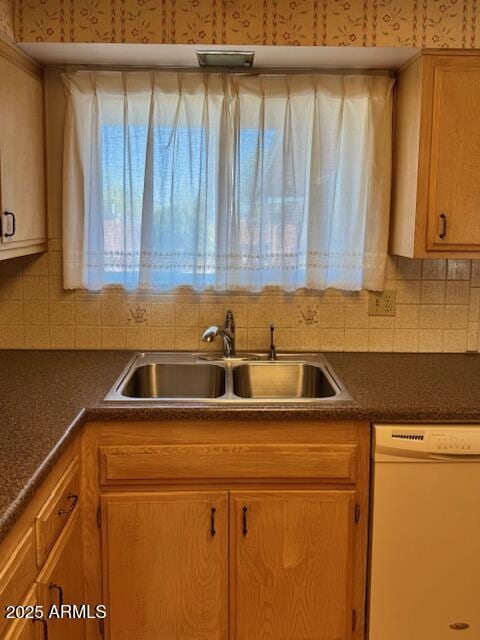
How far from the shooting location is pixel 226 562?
1929 mm

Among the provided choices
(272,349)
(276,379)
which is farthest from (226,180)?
(276,379)

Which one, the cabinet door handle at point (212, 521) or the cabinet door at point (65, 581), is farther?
the cabinet door handle at point (212, 521)

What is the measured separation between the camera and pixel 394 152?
7.94 ft

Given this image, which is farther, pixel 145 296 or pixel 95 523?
pixel 145 296

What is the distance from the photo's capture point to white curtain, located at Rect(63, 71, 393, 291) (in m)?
2.38

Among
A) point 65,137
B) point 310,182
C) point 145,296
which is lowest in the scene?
point 145,296

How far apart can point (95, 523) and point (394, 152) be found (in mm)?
1736

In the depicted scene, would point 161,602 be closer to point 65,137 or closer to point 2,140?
point 2,140

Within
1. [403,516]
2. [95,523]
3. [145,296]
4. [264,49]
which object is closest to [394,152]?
[264,49]

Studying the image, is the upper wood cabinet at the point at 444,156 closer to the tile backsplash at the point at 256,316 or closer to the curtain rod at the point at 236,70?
the curtain rod at the point at 236,70

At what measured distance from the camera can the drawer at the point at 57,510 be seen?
1422 millimetres

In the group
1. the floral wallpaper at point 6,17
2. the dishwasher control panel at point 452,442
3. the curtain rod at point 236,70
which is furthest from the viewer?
the curtain rod at point 236,70

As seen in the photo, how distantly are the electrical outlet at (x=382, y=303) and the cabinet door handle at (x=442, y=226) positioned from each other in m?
0.44

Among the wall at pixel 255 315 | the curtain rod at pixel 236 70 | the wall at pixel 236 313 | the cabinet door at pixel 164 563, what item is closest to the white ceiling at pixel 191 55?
the curtain rod at pixel 236 70
